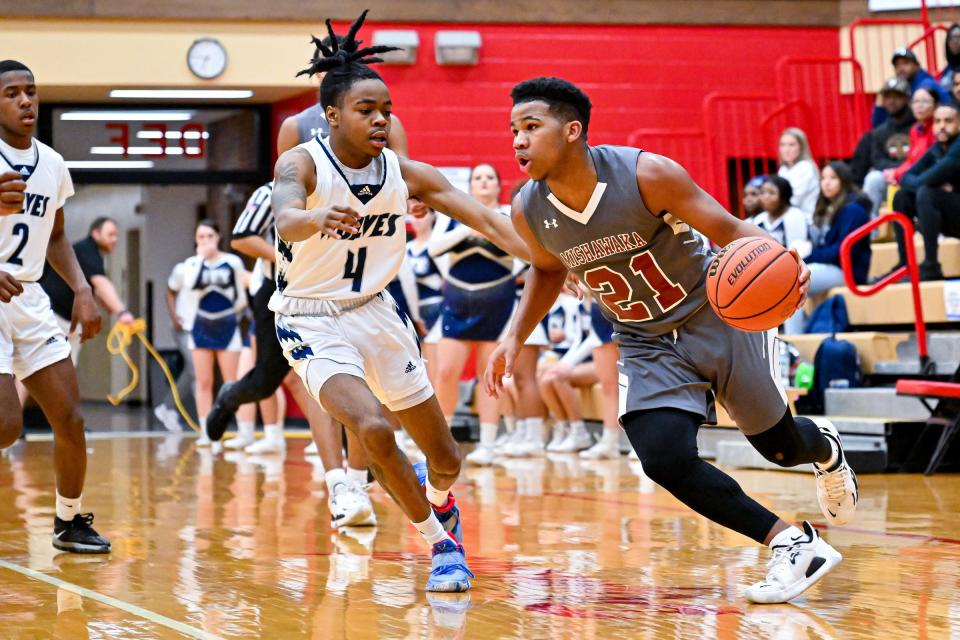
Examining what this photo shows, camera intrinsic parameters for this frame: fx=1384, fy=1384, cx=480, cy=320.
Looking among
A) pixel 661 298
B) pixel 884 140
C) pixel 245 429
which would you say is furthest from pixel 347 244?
pixel 884 140

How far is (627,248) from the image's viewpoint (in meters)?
4.72

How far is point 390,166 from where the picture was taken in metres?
5.27

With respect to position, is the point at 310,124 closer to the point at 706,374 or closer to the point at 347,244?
the point at 347,244

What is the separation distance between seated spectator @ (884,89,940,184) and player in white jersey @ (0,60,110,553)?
7810 millimetres

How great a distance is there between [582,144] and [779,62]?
32.4ft

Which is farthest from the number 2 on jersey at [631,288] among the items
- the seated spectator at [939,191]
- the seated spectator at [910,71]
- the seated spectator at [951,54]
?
the seated spectator at [951,54]

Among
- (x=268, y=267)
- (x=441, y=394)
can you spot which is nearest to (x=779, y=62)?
(x=441, y=394)

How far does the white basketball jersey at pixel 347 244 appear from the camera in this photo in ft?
16.8

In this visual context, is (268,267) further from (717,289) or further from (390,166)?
(717,289)

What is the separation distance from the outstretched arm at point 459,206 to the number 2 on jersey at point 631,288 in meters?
0.48

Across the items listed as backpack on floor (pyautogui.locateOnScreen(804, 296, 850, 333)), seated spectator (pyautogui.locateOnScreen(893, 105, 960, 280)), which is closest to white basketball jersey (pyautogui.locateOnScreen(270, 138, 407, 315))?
seated spectator (pyautogui.locateOnScreen(893, 105, 960, 280))

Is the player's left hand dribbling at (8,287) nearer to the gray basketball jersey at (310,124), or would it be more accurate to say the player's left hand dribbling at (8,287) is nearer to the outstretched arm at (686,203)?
the gray basketball jersey at (310,124)

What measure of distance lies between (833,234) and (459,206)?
6700 millimetres

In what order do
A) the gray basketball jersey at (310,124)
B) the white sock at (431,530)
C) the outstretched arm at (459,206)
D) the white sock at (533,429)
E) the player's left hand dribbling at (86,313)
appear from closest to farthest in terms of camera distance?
the white sock at (431,530) < the outstretched arm at (459,206) < the player's left hand dribbling at (86,313) < the gray basketball jersey at (310,124) < the white sock at (533,429)
